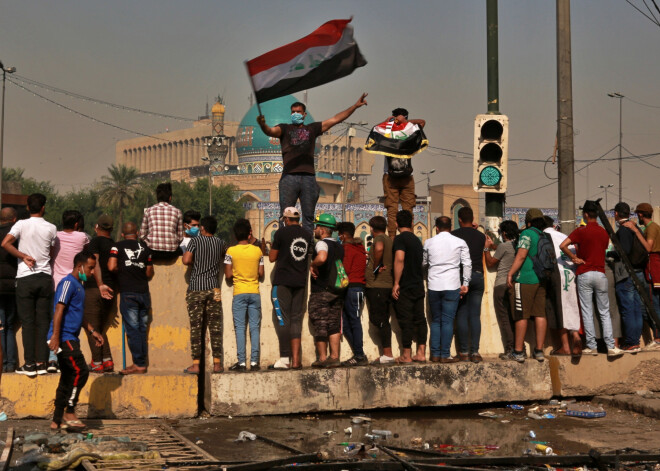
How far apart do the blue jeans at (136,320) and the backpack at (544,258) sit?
4158 millimetres

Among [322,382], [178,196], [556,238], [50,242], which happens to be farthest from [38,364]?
[178,196]

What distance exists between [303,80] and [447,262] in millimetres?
2809

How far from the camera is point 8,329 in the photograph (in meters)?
9.31

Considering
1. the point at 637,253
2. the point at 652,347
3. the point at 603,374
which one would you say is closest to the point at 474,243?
the point at 637,253

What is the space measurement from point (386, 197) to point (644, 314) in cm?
336

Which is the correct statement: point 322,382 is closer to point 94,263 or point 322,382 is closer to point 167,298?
point 167,298

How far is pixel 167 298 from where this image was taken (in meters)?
9.72

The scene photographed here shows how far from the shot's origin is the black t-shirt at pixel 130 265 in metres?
9.25

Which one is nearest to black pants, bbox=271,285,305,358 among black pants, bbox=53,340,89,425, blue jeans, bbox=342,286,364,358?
blue jeans, bbox=342,286,364,358

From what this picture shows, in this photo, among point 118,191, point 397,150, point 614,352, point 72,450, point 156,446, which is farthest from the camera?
point 118,191

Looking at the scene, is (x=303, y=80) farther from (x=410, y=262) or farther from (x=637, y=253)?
(x=637, y=253)

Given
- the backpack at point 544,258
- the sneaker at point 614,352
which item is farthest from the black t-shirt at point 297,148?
the sneaker at point 614,352

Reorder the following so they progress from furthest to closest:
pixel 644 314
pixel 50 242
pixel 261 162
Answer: pixel 261 162
pixel 644 314
pixel 50 242

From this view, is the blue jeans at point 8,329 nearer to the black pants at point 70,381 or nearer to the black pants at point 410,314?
the black pants at point 70,381
